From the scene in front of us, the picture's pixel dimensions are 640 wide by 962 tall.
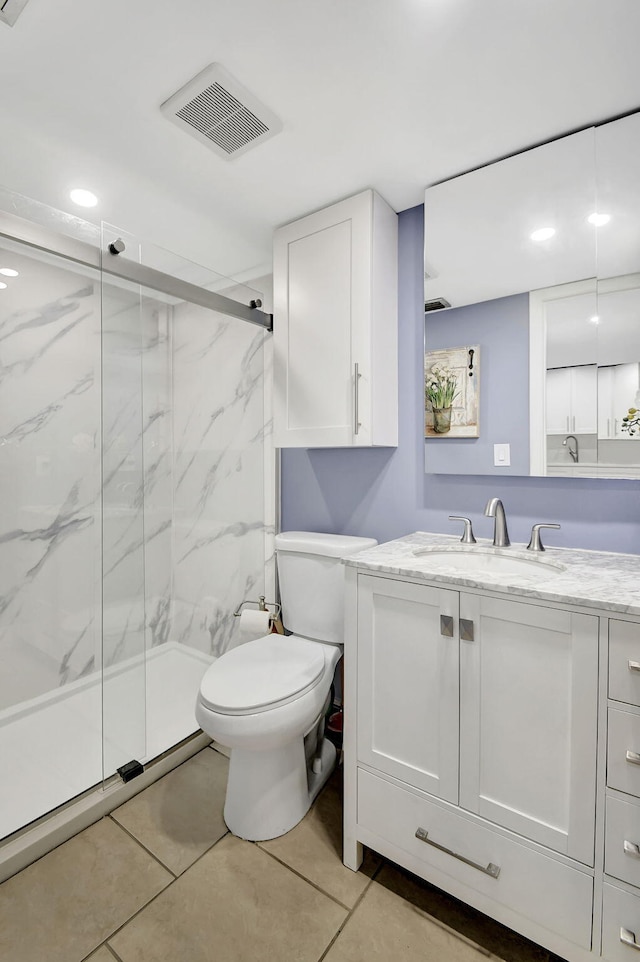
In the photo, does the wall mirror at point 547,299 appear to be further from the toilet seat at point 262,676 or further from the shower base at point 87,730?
the shower base at point 87,730

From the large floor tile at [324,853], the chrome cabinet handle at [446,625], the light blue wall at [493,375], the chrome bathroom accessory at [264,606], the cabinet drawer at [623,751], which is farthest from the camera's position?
the chrome bathroom accessory at [264,606]

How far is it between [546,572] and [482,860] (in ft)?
2.56

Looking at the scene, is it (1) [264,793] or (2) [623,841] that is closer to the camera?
(2) [623,841]

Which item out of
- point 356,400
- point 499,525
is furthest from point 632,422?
point 356,400

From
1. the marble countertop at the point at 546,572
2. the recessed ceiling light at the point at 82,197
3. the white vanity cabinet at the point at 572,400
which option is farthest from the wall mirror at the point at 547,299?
the recessed ceiling light at the point at 82,197

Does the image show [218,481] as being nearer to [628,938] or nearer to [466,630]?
[466,630]

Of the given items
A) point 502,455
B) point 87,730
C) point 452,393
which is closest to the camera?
point 502,455

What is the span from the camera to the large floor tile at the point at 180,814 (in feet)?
4.81

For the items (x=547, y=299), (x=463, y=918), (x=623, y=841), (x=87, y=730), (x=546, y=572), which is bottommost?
(x=463, y=918)

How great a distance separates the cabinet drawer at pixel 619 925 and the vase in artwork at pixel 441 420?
1356 millimetres

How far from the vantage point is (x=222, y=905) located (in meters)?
1.28

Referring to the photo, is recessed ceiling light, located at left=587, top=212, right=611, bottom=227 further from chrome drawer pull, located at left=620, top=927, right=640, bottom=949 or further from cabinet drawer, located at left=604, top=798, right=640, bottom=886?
chrome drawer pull, located at left=620, top=927, right=640, bottom=949

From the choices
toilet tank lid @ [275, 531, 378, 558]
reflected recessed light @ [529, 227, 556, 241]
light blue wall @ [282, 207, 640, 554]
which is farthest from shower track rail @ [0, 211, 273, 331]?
reflected recessed light @ [529, 227, 556, 241]

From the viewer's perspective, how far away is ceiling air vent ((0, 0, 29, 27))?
3.32 ft
